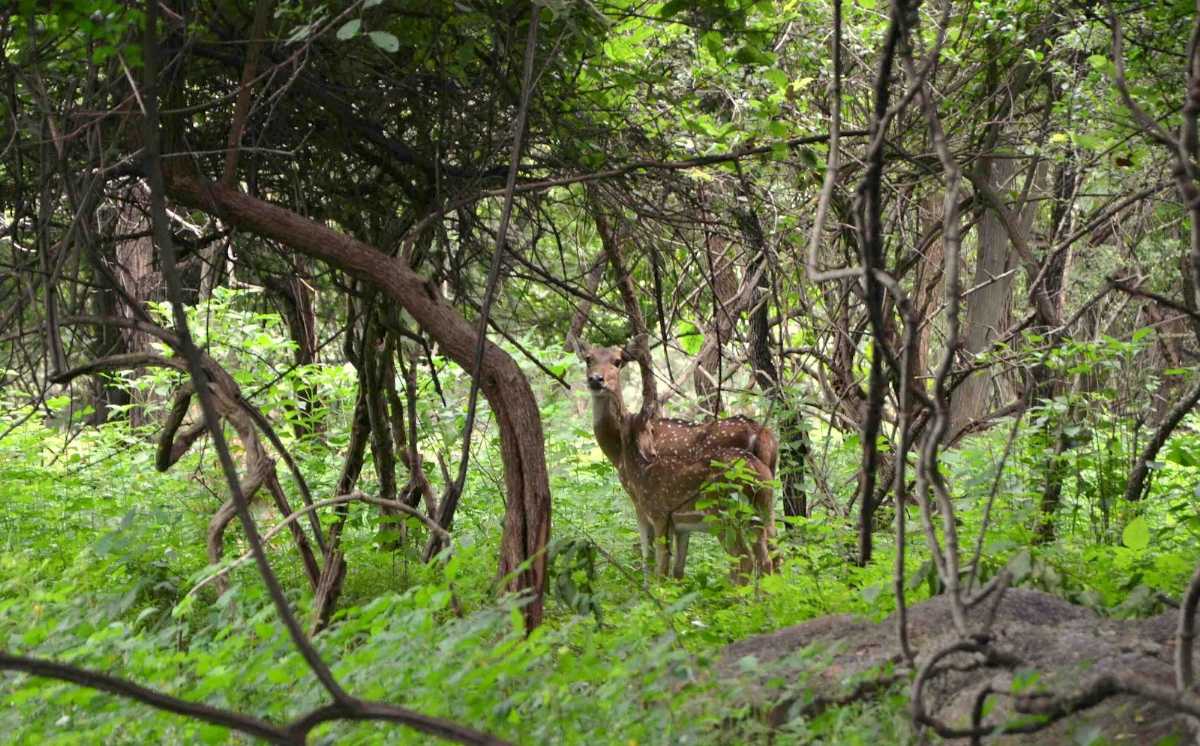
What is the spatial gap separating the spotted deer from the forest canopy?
33mm

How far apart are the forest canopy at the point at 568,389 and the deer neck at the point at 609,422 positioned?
41mm

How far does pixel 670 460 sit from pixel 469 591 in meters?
3.25

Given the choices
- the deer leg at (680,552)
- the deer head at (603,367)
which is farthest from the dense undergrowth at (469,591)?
the deer head at (603,367)

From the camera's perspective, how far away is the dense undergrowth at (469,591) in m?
3.38

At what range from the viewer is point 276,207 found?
4.77m

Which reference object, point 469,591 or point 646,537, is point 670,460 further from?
point 469,591

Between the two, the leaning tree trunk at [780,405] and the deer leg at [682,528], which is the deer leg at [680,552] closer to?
the deer leg at [682,528]

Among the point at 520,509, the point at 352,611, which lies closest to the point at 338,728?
the point at 352,611

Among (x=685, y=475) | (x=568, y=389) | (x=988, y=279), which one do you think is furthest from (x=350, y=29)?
(x=988, y=279)

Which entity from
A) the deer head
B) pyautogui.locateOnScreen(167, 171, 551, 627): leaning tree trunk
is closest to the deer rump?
the deer head

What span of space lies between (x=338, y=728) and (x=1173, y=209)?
6.38m

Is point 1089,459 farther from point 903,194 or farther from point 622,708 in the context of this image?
point 622,708

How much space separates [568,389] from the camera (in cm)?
670

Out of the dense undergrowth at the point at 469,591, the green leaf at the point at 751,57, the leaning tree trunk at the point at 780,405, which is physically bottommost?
the dense undergrowth at the point at 469,591
